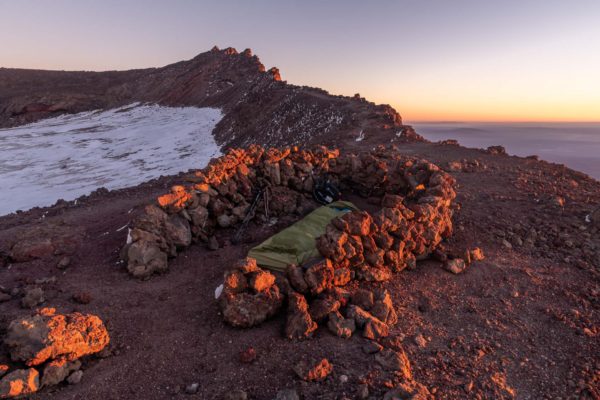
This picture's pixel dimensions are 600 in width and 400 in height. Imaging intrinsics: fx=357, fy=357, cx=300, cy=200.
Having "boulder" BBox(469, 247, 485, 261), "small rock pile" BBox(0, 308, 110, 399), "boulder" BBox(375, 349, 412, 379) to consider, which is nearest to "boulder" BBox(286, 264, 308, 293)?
"boulder" BBox(375, 349, 412, 379)

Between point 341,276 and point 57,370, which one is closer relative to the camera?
point 57,370

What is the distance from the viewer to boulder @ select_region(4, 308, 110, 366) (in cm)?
434

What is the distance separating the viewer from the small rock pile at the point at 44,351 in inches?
162

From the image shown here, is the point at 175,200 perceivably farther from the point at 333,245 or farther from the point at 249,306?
the point at 333,245

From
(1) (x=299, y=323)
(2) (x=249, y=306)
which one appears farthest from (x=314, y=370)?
(2) (x=249, y=306)

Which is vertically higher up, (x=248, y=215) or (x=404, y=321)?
(x=248, y=215)

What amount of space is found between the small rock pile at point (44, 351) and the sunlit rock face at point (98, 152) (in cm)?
1284

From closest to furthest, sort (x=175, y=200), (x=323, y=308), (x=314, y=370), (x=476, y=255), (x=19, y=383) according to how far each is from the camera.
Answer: (x=19, y=383)
(x=314, y=370)
(x=323, y=308)
(x=476, y=255)
(x=175, y=200)

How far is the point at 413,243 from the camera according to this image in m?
7.22

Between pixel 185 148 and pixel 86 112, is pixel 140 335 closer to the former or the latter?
pixel 185 148

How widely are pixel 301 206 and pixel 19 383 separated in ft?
22.3

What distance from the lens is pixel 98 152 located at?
26.5 meters

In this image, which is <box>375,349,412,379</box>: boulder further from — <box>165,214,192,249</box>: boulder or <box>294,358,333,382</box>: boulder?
<box>165,214,192,249</box>: boulder

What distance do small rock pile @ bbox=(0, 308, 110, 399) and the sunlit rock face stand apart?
42.1 feet
